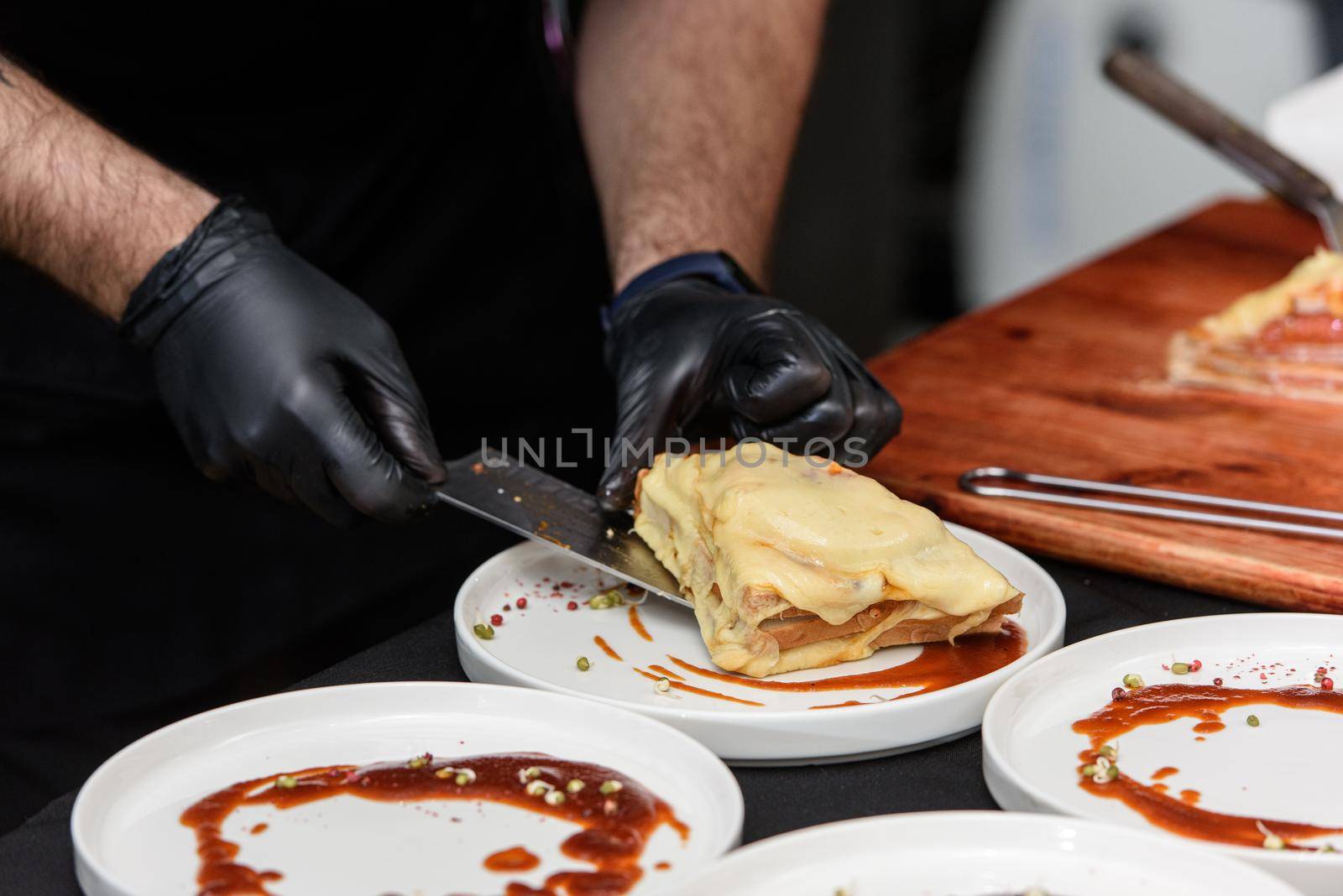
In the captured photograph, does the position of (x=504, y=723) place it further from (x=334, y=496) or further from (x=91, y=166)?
(x=91, y=166)

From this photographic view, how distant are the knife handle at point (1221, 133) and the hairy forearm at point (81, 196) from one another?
2.27 metres

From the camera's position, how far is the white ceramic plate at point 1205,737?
4.12 ft

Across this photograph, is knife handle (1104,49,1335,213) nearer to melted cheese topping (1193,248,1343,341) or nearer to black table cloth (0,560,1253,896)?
melted cheese topping (1193,248,1343,341)

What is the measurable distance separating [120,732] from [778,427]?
4.05ft

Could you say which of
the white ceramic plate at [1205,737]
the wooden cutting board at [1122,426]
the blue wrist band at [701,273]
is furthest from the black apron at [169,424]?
the white ceramic plate at [1205,737]

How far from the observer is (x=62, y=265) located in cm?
193

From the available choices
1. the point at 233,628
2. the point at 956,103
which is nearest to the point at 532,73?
the point at 233,628

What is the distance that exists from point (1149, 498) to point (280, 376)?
131cm

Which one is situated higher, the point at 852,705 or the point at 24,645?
the point at 852,705

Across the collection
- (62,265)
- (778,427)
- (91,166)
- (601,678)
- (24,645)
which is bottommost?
(24,645)

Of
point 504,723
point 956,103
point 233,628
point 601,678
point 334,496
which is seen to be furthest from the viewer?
point 956,103

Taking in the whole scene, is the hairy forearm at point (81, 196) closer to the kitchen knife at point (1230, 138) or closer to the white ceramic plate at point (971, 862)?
the white ceramic plate at point (971, 862)

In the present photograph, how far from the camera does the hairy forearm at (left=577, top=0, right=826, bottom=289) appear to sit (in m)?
2.67

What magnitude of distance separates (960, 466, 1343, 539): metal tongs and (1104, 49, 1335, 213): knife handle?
1316 mm
